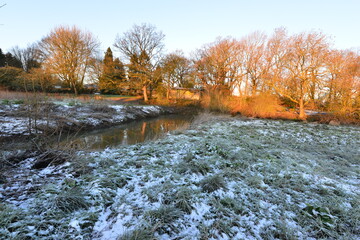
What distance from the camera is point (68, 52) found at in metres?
20.2

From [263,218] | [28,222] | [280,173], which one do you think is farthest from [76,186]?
[280,173]

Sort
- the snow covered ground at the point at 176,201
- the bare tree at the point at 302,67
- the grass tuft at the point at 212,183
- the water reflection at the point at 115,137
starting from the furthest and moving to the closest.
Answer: the bare tree at the point at 302,67 < the water reflection at the point at 115,137 < the grass tuft at the point at 212,183 < the snow covered ground at the point at 176,201

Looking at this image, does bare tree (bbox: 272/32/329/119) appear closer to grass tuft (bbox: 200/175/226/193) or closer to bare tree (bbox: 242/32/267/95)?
bare tree (bbox: 242/32/267/95)

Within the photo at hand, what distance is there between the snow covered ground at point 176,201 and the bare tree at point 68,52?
22812mm

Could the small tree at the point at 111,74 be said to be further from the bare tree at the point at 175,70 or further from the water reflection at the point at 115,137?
the water reflection at the point at 115,137

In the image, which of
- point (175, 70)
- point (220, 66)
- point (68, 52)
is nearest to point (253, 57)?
point (220, 66)

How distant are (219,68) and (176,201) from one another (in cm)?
2038

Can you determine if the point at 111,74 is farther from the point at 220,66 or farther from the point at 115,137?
the point at 115,137

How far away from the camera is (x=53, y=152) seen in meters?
3.05

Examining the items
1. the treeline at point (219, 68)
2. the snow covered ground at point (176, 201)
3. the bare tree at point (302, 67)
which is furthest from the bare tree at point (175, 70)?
the snow covered ground at point (176, 201)

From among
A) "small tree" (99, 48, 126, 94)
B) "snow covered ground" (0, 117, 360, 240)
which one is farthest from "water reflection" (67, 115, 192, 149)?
"small tree" (99, 48, 126, 94)

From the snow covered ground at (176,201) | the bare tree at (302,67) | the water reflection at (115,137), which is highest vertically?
the bare tree at (302,67)

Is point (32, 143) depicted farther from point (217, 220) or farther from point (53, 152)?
point (217, 220)

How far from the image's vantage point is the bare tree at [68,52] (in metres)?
19.3
